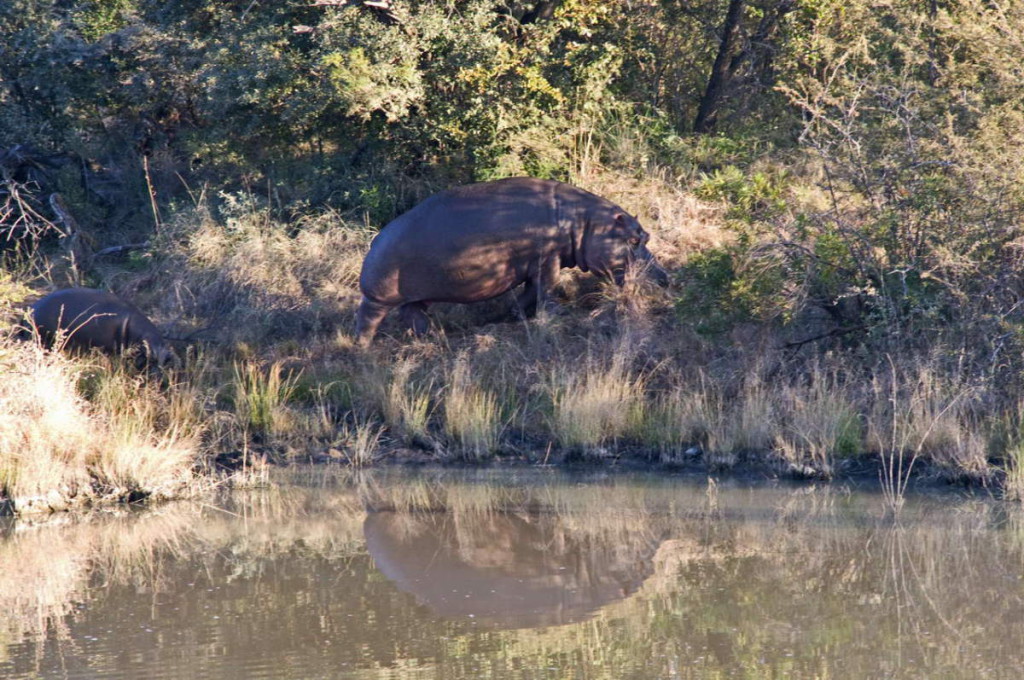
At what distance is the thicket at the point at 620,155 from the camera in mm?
10703

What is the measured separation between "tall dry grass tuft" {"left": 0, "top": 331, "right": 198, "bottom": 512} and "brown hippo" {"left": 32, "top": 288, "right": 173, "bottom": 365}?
2.39 metres

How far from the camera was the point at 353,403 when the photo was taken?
12.1 m

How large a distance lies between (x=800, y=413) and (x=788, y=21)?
22.6 ft

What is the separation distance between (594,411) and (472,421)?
1.07m

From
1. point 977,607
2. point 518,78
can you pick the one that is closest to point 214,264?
point 518,78

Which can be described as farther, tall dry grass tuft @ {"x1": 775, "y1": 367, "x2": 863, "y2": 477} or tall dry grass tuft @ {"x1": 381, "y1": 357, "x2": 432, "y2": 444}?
tall dry grass tuft @ {"x1": 381, "y1": 357, "x2": 432, "y2": 444}

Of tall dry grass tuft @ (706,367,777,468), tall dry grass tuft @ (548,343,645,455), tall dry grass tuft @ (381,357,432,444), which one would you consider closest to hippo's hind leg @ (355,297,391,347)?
tall dry grass tuft @ (381,357,432,444)

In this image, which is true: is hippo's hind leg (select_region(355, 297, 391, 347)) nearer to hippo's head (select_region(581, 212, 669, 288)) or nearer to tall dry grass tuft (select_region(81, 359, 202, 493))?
hippo's head (select_region(581, 212, 669, 288))

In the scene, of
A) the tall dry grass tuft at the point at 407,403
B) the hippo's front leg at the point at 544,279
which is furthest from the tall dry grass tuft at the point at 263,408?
the hippo's front leg at the point at 544,279

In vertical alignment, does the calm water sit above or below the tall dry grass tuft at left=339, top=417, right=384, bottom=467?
below

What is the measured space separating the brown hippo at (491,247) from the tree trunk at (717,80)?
3.78 metres

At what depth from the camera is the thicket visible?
1070 cm

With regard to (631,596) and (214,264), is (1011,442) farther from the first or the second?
Result: (214,264)

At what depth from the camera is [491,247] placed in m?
12.9
